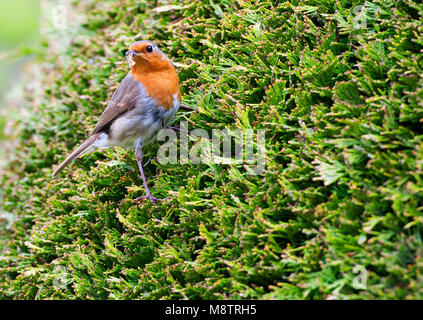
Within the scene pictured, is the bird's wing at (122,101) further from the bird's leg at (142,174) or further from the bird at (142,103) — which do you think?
the bird's leg at (142,174)

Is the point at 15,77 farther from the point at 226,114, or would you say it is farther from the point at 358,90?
the point at 358,90

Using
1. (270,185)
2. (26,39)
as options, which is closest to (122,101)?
(270,185)

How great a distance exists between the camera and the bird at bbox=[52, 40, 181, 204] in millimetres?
3348

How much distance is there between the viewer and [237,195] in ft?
8.52

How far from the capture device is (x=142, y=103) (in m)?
3.43

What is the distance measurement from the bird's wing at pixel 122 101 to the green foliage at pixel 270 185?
1.13 feet

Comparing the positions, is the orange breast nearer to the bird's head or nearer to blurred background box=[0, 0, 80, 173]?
the bird's head

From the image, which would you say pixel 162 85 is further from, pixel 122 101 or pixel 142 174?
pixel 142 174

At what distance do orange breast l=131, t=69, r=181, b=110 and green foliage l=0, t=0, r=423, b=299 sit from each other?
151 mm

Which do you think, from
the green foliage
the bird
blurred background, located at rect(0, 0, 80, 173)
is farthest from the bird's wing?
blurred background, located at rect(0, 0, 80, 173)

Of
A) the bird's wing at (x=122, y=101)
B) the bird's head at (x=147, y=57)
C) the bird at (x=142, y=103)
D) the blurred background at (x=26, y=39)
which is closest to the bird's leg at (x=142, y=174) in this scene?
the bird at (x=142, y=103)

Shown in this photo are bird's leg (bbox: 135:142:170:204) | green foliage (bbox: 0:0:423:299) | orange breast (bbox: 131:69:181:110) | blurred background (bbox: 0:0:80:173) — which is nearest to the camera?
green foliage (bbox: 0:0:423:299)

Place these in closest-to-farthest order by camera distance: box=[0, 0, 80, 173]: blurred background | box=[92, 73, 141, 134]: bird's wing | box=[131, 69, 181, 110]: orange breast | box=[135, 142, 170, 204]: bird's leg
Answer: box=[135, 142, 170, 204]: bird's leg
box=[131, 69, 181, 110]: orange breast
box=[92, 73, 141, 134]: bird's wing
box=[0, 0, 80, 173]: blurred background

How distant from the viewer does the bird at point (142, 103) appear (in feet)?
11.0
